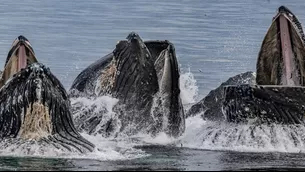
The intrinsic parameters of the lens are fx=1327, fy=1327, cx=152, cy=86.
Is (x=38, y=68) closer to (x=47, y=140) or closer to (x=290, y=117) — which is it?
(x=47, y=140)

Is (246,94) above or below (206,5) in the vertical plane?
below

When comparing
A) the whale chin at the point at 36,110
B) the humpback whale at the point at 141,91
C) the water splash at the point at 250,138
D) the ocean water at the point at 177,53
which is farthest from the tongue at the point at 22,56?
the water splash at the point at 250,138

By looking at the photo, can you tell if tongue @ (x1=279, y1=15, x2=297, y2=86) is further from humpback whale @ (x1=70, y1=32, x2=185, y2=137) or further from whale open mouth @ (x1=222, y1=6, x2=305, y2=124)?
humpback whale @ (x1=70, y1=32, x2=185, y2=137)

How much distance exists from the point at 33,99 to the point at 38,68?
35 centimetres

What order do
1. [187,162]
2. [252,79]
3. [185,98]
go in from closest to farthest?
[187,162] < [252,79] < [185,98]

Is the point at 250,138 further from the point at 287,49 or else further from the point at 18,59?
the point at 18,59

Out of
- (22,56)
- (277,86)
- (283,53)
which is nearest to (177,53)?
(283,53)

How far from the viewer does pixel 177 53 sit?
1256 inches

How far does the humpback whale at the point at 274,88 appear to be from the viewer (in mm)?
16578

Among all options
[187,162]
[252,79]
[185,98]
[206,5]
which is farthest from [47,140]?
[206,5]

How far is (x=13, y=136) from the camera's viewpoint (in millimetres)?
14586

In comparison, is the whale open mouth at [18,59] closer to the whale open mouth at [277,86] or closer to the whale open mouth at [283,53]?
the whale open mouth at [277,86]

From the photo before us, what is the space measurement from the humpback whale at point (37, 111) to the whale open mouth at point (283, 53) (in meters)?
3.91

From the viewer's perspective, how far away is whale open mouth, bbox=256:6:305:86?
17734 mm
